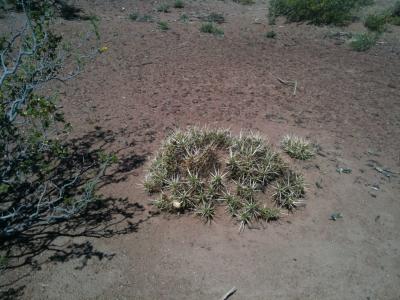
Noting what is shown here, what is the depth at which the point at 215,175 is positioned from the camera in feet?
15.0

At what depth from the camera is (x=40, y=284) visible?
3588 mm

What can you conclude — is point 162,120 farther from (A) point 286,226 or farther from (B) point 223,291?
(B) point 223,291

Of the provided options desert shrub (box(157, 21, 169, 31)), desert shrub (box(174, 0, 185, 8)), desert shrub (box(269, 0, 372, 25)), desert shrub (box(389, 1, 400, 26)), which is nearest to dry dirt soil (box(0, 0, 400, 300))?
desert shrub (box(157, 21, 169, 31))

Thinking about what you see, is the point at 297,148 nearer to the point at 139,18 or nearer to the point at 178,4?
the point at 139,18

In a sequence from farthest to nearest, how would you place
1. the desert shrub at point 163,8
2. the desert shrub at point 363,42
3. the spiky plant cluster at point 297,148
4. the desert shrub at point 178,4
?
1. the desert shrub at point 178,4
2. the desert shrub at point 163,8
3. the desert shrub at point 363,42
4. the spiky plant cluster at point 297,148

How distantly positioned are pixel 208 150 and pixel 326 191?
168 cm

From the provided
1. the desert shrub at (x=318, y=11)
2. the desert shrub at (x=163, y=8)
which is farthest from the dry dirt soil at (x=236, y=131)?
the desert shrub at (x=163, y=8)

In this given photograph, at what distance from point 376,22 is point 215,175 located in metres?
8.94

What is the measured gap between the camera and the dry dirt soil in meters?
3.70

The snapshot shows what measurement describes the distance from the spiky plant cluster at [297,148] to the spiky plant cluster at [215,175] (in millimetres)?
547

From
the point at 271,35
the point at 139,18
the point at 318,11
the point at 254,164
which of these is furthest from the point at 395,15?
the point at 254,164

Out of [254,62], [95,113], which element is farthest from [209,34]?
[95,113]

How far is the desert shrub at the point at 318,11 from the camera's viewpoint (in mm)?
11023

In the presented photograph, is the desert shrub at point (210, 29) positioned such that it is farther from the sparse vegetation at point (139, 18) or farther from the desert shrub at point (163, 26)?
the sparse vegetation at point (139, 18)
